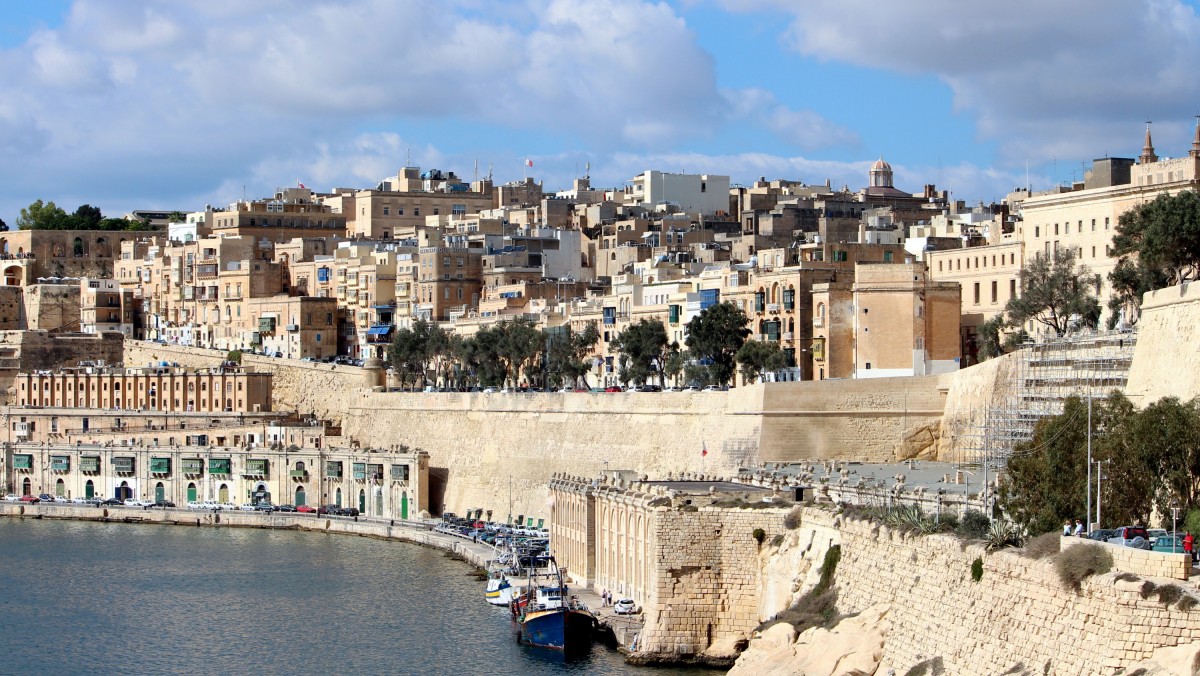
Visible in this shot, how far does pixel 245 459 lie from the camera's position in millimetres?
59406

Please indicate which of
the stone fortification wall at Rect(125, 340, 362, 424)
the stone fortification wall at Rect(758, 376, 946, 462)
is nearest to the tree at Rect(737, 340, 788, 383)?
the stone fortification wall at Rect(758, 376, 946, 462)

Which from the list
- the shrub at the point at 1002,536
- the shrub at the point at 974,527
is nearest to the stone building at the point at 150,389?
the shrub at the point at 974,527

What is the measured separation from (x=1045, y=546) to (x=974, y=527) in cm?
285

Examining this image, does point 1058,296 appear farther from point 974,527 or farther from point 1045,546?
point 1045,546

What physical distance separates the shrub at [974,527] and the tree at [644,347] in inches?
1198

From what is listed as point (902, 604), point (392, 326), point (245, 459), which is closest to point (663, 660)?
point (902, 604)

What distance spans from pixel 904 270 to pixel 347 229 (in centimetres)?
4480

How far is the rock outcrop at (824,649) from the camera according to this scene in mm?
25906

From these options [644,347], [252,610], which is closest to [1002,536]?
[252,610]

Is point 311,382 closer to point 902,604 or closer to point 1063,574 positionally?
point 902,604

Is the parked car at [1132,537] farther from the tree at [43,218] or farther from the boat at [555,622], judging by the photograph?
the tree at [43,218]

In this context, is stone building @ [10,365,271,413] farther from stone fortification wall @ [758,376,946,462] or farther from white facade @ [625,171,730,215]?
stone fortification wall @ [758,376,946,462]

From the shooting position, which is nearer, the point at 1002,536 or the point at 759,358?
the point at 1002,536

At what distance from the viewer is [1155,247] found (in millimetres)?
39688
